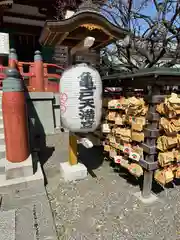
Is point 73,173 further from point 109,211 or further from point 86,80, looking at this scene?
point 86,80

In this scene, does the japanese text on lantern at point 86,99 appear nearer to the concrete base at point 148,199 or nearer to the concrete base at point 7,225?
the concrete base at point 148,199

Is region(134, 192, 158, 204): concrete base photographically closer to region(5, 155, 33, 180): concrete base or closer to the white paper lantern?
the white paper lantern

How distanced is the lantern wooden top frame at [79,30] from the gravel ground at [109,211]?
2.76 metres

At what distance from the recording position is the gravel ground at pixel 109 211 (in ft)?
8.23

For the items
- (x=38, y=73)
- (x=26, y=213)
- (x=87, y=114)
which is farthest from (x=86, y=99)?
(x=38, y=73)

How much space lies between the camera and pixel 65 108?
3.21 m

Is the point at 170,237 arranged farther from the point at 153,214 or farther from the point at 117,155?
the point at 117,155

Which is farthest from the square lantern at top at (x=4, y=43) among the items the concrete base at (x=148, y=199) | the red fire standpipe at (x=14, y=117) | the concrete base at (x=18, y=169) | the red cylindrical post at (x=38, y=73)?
the concrete base at (x=148, y=199)

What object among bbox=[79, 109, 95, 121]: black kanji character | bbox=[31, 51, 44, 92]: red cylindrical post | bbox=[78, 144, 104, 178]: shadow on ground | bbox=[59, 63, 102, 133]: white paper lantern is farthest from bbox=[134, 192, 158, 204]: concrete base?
bbox=[31, 51, 44, 92]: red cylindrical post

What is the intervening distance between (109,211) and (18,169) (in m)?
1.74

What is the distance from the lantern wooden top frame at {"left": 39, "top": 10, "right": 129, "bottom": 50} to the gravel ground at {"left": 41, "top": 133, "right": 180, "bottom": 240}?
2758 mm

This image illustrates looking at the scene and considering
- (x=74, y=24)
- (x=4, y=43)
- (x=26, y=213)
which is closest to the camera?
(x=26, y=213)

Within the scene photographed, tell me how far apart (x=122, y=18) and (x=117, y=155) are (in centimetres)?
803

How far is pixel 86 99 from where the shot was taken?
3141 mm
